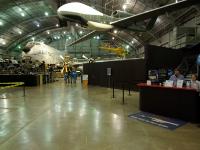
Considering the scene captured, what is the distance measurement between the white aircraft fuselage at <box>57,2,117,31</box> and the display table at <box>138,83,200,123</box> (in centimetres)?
604

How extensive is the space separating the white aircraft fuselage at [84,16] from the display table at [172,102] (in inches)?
238

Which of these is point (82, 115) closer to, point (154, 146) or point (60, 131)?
point (60, 131)

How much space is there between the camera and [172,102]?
4910 millimetres

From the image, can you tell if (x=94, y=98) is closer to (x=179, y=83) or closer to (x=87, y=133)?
(x=179, y=83)

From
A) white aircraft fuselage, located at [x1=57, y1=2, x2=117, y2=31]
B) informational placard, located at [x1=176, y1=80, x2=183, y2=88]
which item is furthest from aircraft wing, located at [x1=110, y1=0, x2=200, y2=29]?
informational placard, located at [x1=176, y1=80, x2=183, y2=88]

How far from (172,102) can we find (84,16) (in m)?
7.23

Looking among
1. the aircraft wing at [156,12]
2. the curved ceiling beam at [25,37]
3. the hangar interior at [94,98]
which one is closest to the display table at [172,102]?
the hangar interior at [94,98]

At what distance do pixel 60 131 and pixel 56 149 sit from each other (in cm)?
88

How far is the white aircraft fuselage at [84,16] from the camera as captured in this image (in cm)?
995

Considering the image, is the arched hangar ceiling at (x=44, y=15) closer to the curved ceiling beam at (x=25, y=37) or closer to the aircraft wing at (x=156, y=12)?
the curved ceiling beam at (x=25, y=37)

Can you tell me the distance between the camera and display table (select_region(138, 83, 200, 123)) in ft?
14.8

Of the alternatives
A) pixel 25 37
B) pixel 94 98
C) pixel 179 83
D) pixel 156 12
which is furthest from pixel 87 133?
pixel 25 37

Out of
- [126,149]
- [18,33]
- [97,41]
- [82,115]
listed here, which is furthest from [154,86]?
[97,41]

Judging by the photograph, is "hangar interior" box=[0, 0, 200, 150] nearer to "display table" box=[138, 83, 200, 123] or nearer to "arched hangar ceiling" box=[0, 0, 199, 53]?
"arched hangar ceiling" box=[0, 0, 199, 53]
